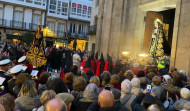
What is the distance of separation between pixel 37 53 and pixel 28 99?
4887mm

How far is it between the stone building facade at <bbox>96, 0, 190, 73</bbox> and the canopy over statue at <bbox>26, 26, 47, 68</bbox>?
21.4ft

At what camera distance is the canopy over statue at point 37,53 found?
775 centimetres

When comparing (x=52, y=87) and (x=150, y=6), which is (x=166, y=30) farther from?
(x=52, y=87)

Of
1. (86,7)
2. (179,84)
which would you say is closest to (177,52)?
(179,84)

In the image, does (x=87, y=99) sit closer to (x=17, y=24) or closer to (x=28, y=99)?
(x=28, y=99)

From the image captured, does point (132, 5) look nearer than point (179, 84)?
No

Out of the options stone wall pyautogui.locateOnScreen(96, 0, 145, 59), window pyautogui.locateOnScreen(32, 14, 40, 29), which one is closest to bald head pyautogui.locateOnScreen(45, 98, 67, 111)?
stone wall pyautogui.locateOnScreen(96, 0, 145, 59)

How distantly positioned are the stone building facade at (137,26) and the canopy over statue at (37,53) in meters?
6.53

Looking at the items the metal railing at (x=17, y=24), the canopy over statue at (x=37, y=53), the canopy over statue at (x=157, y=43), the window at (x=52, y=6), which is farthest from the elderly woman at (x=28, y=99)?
the window at (x=52, y=6)

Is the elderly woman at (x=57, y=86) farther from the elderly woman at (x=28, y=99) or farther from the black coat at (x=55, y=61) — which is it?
the black coat at (x=55, y=61)

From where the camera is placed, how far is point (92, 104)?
318cm

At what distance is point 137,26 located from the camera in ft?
47.4

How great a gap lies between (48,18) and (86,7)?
8295 mm

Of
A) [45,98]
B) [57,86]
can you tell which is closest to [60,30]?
[57,86]
